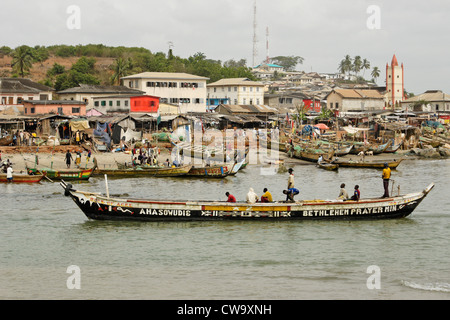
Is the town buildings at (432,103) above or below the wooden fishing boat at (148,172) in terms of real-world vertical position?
above

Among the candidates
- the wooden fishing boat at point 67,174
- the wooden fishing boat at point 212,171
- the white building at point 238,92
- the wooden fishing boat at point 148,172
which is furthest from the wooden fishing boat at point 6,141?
the white building at point 238,92

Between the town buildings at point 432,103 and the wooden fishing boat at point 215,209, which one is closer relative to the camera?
the wooden fishing boat at point 215,209

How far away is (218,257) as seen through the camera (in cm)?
2027

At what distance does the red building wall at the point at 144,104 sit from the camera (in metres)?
63.4

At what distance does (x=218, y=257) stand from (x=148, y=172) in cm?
1889

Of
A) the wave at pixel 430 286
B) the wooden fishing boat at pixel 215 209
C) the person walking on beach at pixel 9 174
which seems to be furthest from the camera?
the person walking on beach at pixel 9 174

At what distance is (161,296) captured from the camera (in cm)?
1638

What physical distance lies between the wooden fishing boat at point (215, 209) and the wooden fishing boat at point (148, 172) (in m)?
13.8

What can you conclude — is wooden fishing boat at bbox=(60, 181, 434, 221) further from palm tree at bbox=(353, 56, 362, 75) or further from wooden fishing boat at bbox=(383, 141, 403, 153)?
palm tree at bbox=(353, 56, 362, 75)

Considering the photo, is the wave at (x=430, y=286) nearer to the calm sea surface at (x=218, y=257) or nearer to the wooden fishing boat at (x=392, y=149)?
the calm sea surface at (x=218, y=257)

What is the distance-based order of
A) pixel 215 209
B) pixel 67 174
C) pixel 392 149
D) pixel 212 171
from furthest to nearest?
pixel 392 149
pixel 212 171
pixel 67 174
pixel 215 209
